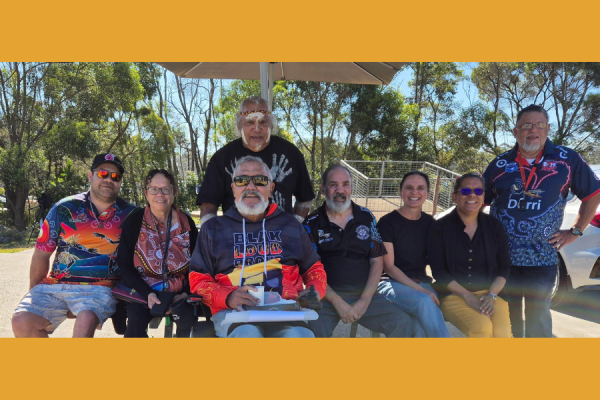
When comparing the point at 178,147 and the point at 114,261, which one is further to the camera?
the point at 178,147

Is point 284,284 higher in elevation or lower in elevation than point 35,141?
lower

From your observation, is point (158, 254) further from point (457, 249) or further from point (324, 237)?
point (457, 249)

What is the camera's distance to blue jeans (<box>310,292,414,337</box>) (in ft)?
8.55

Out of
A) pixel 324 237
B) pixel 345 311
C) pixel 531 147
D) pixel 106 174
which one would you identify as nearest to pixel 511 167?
pixel 531 147

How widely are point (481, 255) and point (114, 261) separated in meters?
2.61

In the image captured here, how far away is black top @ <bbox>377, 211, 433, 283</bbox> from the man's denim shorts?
78.9 inches

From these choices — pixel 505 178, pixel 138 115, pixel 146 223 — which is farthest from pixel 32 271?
pixel 138 115

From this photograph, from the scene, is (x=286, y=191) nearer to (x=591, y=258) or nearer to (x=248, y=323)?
(x=248, y=323)

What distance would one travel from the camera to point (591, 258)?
155 inches

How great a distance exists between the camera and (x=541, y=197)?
112 inches

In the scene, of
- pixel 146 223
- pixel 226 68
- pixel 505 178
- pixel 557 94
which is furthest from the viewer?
pixel 557 94

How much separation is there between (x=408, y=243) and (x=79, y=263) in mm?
2344

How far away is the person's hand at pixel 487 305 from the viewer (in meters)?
2.61

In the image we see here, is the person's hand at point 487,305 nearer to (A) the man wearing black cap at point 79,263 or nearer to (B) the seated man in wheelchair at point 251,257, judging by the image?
(B) the seated man in wheelchair at point 251,257
